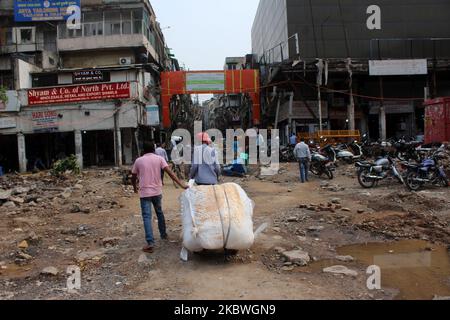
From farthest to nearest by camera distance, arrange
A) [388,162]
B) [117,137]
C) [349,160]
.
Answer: [117,137], [349,160], [388,162]

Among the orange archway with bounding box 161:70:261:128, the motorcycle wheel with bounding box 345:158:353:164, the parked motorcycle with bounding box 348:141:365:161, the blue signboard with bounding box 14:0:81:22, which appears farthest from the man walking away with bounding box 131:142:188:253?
the blue signboard with bounding box 14:0:81:22

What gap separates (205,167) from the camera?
280 inches

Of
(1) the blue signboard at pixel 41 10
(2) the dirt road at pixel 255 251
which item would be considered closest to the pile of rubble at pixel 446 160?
(2) the dirt road at pixel 255 251

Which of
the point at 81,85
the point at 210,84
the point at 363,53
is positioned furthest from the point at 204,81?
the point at 363,53

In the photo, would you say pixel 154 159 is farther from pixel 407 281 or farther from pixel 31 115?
pixel 31 115

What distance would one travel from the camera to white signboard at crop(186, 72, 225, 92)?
2753 cm

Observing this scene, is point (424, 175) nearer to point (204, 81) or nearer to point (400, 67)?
point (400, 67)

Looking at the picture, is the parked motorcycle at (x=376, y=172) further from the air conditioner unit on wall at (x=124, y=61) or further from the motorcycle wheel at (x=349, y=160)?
the air conditioner unit on wall at (x=124, y=61)

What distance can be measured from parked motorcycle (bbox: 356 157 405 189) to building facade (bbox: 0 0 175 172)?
15.2 meters

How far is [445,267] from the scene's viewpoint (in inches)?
232

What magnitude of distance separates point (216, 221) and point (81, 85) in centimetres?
2140

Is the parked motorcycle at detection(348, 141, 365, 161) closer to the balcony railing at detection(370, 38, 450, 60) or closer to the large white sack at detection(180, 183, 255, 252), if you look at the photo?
the balcony railing at detection(370, 38, 450, 60)
